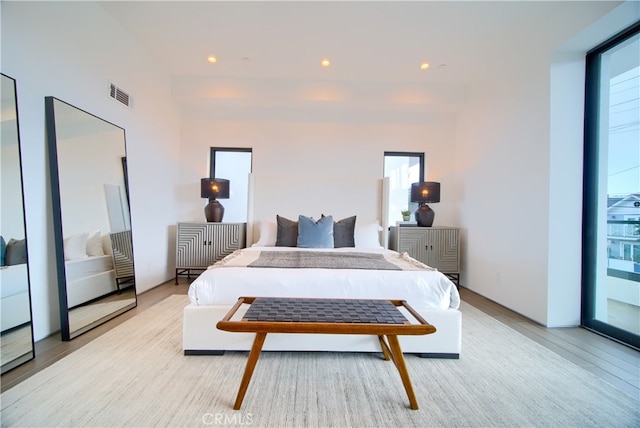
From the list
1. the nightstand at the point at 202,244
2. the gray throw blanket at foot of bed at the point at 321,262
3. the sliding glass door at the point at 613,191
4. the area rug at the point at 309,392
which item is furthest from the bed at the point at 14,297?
the sliding glass door at the point at 613,191

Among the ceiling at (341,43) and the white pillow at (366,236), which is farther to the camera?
the white pillow at (366,236)

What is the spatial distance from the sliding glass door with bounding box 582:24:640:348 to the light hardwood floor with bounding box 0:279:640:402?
0.70 feet

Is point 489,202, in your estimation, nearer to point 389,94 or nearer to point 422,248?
point 422,248

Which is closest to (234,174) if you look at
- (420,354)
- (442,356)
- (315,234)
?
(315,234)

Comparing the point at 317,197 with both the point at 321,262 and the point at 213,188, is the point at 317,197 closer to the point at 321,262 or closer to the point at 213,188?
the point at 213,188

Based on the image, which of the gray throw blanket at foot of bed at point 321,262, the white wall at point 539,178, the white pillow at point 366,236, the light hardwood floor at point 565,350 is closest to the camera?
the light hardwood floor at point 565,350

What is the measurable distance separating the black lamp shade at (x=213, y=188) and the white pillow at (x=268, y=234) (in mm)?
793

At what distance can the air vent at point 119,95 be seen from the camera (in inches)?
103

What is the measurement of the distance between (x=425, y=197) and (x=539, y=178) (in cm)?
135

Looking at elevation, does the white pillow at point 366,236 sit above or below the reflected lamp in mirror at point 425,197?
below

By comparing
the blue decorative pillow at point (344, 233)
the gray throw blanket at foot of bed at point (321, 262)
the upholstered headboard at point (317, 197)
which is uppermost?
the upholstered headboard at point (317, 197)

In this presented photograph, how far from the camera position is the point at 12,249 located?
1.68m

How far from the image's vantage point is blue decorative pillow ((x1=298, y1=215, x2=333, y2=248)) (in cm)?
308

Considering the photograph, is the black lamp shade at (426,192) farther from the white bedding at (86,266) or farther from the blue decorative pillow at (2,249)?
the blue decorative pillow at (2,249)
